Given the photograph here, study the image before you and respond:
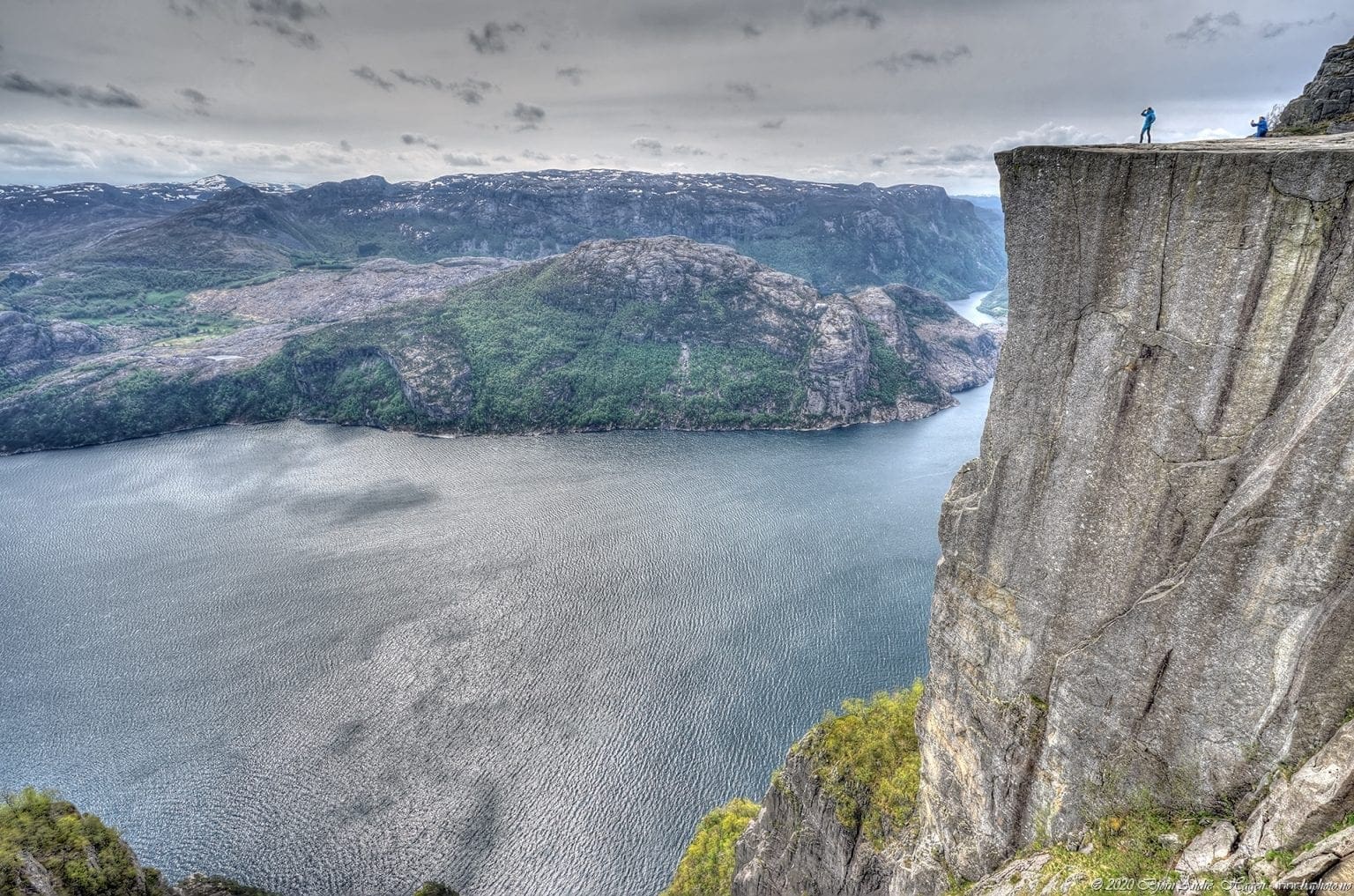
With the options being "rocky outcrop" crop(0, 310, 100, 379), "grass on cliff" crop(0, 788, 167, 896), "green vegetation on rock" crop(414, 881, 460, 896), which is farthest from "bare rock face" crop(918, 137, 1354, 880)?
"rocky outcrop" crop(0, 310, 100, 379)

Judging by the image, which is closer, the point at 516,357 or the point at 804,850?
the point at 804,850

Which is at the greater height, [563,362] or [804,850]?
[563,362]

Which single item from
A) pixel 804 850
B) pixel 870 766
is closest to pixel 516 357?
pixel 804 850

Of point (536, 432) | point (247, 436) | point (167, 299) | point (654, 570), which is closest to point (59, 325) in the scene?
point (167, 299)

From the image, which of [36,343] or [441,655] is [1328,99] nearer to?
[441,655]

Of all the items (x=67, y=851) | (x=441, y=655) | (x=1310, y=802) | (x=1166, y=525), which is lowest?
(x=441, y=655)

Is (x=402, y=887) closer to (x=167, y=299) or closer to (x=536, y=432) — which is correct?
(x=536, y=432)
